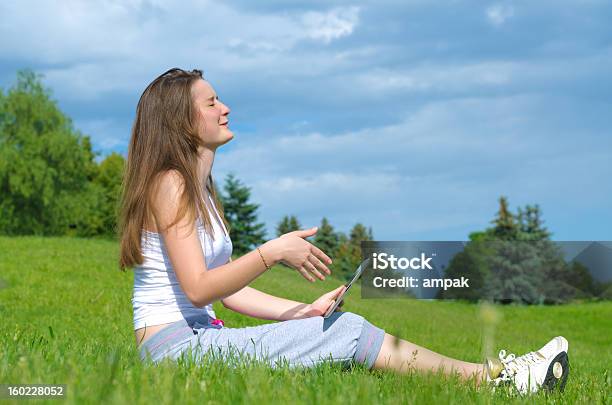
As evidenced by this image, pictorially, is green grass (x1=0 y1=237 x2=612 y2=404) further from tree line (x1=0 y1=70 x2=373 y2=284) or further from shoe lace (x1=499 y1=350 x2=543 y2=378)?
tree line (x1=0 y1=70 x2=373 y2=284)

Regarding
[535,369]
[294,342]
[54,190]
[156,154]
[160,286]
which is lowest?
[535,369]

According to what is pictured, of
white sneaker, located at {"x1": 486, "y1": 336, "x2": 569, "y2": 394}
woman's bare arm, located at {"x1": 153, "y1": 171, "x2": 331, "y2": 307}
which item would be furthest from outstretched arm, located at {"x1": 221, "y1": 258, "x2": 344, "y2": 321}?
white sneaker, located at {"x1": 486, "y1": 336, "x2": 569, "y2": 394}

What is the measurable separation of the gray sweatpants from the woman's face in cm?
115

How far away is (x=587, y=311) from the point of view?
24.2 metres

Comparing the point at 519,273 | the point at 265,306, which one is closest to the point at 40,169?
the point at 519,273

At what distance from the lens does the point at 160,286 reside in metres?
4.30

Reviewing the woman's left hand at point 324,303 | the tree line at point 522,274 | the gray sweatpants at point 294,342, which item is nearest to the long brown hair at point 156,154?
the gray sweatpants at point 294,342

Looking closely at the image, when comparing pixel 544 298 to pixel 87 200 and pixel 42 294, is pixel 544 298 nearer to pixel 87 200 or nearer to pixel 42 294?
pixel 42 294

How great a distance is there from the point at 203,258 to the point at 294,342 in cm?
71

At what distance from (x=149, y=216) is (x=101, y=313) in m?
6.98

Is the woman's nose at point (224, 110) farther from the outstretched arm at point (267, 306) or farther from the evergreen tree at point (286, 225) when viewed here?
the evergreen tree at point (286, 225)

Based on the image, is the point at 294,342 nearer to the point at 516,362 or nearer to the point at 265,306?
the point at 265,306

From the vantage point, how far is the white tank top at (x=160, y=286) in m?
4.27

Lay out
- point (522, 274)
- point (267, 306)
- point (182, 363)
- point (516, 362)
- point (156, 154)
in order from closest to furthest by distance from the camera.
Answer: point (182, 363), point (156, 154), point (516, 362), point (267, 306), point (522, 274)
